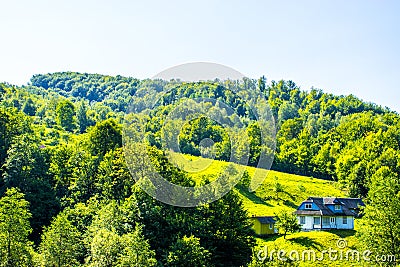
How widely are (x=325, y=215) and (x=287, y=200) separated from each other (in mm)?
17360

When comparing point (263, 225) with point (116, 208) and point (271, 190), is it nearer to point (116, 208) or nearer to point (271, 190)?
point (271, 190)

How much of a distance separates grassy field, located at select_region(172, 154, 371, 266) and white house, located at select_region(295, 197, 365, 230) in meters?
2.45

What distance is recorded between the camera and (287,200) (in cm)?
7606

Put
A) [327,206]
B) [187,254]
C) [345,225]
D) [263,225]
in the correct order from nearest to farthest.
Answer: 1. [187,254]
2. [345,225]
3. [263,225]
4. [327,206]

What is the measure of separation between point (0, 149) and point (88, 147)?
11152 mm

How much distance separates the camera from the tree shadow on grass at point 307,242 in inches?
1930

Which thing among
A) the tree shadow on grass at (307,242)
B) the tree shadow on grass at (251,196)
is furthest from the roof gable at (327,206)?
the tree shadow on grass at (251,196)

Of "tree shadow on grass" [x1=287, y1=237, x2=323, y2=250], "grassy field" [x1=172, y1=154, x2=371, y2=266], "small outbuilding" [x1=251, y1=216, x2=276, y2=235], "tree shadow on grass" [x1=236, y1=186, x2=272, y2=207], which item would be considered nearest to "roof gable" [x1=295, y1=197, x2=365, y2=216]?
"grassy field" [x1=172, y1=154, x2=371, y2=266]

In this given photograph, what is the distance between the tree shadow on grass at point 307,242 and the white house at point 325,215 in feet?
21.6

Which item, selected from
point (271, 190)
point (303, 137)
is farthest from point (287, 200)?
point (303, 137)

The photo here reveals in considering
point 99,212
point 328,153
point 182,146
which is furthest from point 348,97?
point 99,212

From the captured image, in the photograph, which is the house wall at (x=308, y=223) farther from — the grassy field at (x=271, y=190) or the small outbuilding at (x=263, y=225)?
the grassy field at (x=271, y=190)

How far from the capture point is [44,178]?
57.8 m

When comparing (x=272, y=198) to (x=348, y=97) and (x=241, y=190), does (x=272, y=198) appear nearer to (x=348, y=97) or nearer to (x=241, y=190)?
(x=241, y=190)
